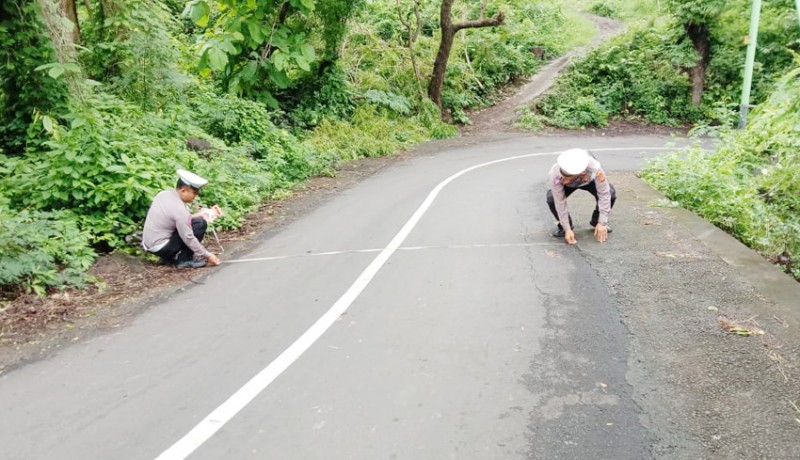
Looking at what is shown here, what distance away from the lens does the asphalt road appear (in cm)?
374

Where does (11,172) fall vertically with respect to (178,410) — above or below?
above

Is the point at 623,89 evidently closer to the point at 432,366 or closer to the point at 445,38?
the point at 445,38

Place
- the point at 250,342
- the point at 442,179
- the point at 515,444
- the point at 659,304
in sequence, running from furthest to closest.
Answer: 1. the point at 442,179
2. the point at 659,304
3. the point at 250,342
4. the point at 515,444

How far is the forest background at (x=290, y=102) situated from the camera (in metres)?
7.84

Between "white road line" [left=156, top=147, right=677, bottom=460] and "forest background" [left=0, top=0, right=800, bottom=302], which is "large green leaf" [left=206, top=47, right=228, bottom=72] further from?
"white road line" [left=156, top=147, right=677, bottom=460]

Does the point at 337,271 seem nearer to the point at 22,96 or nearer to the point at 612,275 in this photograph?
the point at 612,275

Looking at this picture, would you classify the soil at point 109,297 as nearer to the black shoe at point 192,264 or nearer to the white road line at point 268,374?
the black shoe at point 192,264

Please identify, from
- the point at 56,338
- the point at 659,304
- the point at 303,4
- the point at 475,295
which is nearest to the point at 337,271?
the point at 475,295

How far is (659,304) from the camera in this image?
560 centimetres

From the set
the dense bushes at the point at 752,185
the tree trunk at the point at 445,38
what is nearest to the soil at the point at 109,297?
the dense bushes at the point at 752,185

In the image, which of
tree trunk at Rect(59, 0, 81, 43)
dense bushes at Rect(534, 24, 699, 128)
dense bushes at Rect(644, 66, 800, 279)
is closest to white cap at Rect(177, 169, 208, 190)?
dense bushes at Rect(644, 66, 800, 279)

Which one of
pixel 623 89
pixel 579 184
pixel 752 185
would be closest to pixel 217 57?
pixel 579 184

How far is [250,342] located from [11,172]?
18.3ft

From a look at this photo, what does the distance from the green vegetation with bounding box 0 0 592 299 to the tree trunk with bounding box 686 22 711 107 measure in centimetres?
821
